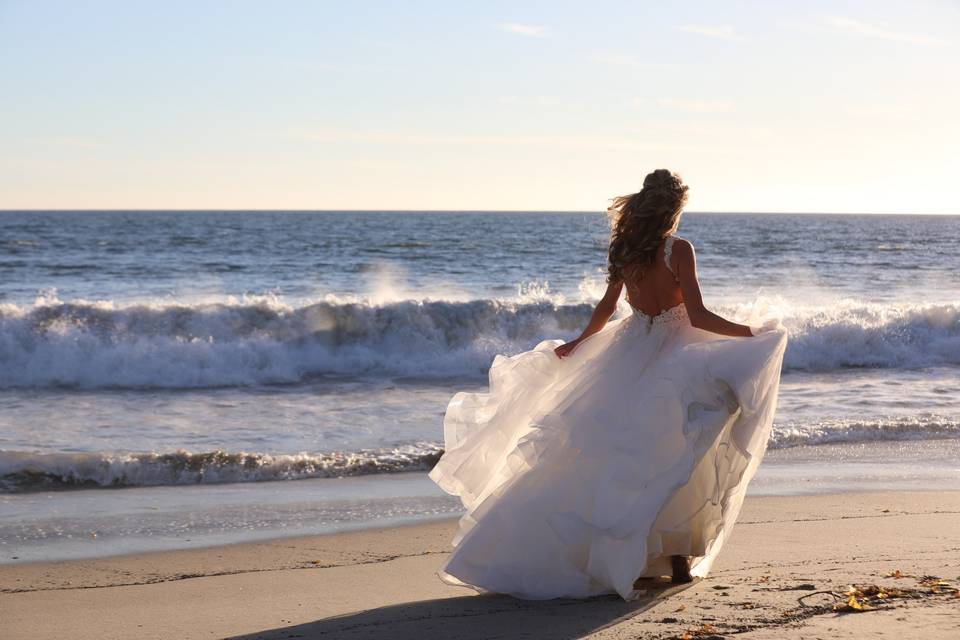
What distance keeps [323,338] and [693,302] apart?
11796 millimetres

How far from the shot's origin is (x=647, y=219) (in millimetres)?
4508

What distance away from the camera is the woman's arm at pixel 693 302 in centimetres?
443

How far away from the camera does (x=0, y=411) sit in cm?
1063

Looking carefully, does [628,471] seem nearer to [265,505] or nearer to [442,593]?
[442,593]

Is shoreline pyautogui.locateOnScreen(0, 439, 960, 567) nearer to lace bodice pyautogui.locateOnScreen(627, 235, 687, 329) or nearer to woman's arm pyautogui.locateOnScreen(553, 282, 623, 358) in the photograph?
woman's arm pyautogui.locateOnScreen(553, 282, 623, 358)

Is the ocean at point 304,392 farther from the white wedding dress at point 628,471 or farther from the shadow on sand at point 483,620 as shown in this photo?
the shadow on sand at point 483,620

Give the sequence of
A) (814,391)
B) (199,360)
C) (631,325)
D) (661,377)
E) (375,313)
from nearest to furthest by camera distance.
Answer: (661,377), (631,325), (814,391), (199,360), (375,313)

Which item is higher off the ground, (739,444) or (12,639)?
(739,444)

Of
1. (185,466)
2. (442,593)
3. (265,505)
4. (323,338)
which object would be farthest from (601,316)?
(323,338)

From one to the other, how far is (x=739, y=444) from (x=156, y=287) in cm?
2375

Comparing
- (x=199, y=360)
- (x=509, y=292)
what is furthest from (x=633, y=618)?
(x=509, y=292)

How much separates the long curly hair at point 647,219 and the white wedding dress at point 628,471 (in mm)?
119

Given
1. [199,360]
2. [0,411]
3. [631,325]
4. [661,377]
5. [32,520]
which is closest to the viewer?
[661,377]

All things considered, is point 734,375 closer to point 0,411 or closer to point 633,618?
point 633,618
